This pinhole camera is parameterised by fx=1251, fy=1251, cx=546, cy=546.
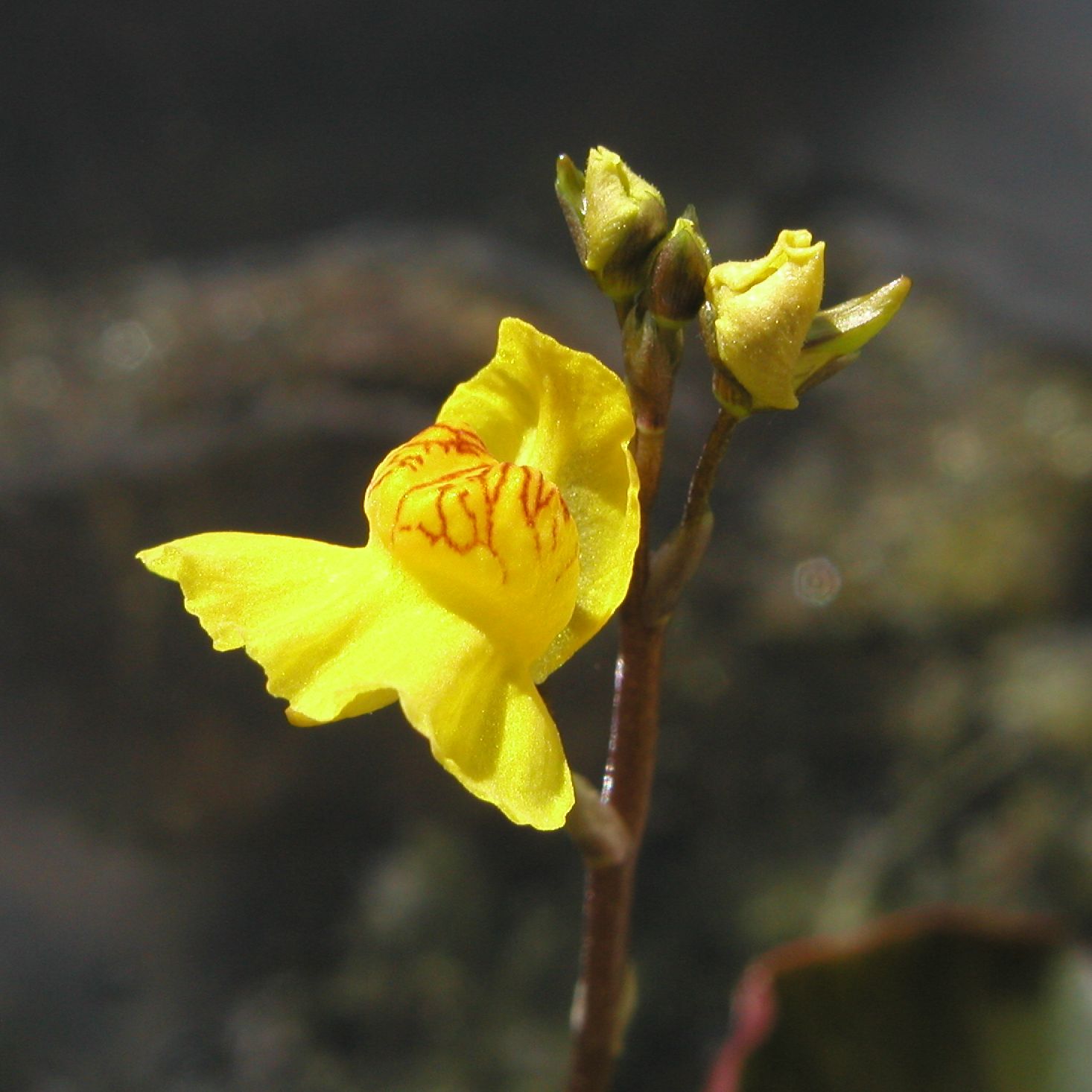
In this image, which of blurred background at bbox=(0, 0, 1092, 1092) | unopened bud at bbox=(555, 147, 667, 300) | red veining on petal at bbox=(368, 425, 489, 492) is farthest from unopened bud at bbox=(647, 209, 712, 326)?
blurred background at bbox=(0, 0, 1092, 1092)

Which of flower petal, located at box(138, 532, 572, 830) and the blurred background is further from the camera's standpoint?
the blurred background

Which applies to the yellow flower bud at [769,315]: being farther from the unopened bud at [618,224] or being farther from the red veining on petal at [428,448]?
the red veining on petal at [428,448]

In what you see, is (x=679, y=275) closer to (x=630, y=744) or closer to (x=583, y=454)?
(x=583, y=454)

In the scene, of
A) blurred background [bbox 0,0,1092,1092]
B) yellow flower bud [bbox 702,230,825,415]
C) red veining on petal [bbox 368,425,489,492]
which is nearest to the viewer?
yellow flower bud [bbox 702,230,825,415]

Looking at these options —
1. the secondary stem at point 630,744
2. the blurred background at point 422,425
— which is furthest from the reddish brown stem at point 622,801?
the blurred background at point 422,425

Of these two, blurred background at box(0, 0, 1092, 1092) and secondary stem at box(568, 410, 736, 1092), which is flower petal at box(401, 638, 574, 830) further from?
blurred background at box(0, 0, 1092, 1092)

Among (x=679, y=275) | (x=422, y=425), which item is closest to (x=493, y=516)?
(x=679, y=275)
